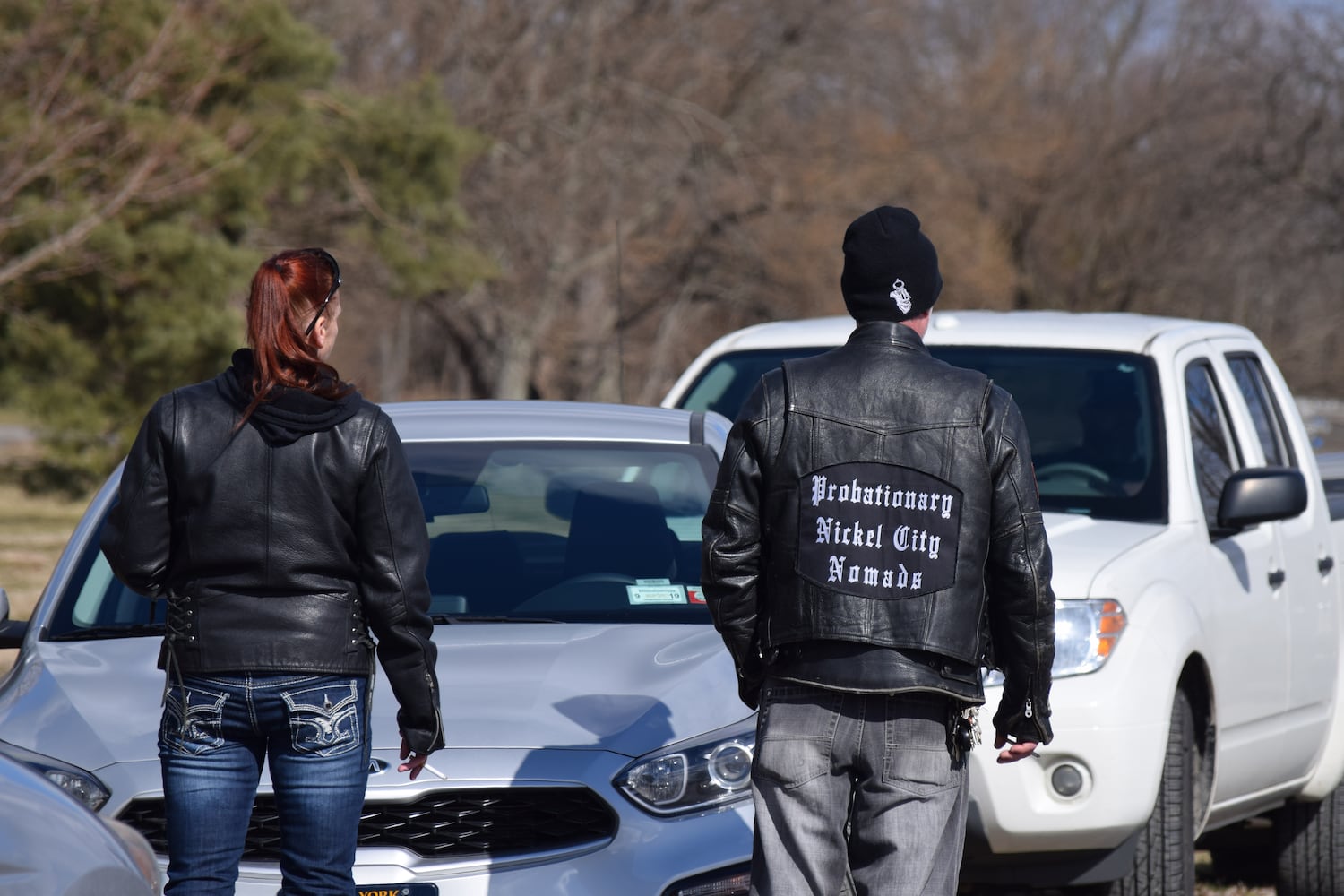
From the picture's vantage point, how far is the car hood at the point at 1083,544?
504 cm

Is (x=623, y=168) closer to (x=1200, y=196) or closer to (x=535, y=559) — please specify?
(x=1200, y=196)

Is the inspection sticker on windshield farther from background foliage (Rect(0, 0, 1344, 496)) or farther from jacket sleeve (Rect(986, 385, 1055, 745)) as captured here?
background foliage (Rect(0, 0, 1344, 496))

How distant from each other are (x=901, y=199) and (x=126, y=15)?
1953cm

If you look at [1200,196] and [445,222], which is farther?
[1200,196]

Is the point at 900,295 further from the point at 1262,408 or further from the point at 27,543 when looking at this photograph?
the point at 27,543

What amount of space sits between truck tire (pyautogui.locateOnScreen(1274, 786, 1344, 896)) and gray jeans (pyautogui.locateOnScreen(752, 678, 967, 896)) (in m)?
3.59

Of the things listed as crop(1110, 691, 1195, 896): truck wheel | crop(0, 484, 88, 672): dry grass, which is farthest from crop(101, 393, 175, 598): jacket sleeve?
crop(0, 484, 88, 672): dry grass

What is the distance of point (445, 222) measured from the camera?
898 inches

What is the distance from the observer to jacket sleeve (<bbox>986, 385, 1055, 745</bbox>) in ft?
10.3

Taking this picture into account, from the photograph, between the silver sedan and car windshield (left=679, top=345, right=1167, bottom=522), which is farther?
car windshield (left=679, top=345, right=1167, bottom=522)

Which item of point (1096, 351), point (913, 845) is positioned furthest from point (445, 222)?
point (913, 845)

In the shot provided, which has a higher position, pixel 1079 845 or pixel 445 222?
pixel 445 222

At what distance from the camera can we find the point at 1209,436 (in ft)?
20.1

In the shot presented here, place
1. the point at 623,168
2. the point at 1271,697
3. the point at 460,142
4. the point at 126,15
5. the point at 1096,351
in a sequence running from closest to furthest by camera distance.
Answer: the point at 1271,697 < the point at 1096,351 < the point at 126,15 < the point at 460,142 < the point at 623,168
